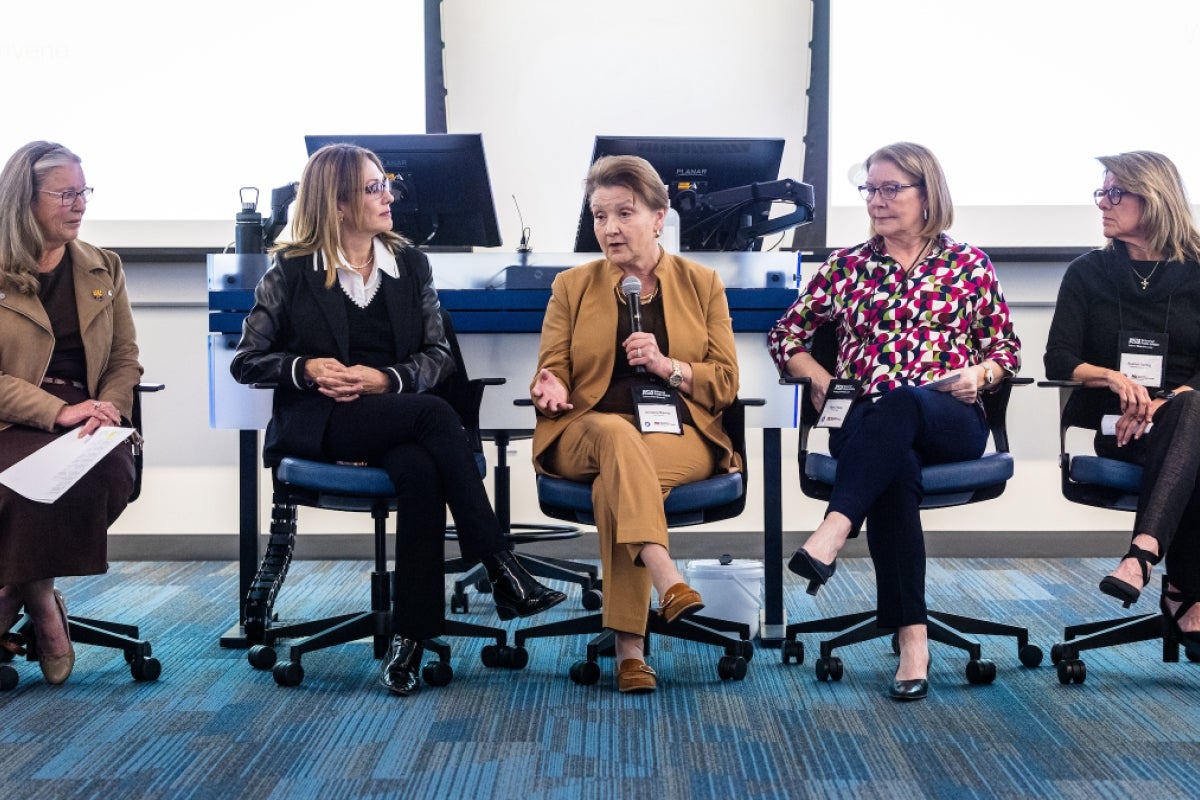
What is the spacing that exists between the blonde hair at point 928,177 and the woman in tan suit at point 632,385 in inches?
19.1

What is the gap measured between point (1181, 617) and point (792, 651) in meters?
0.82

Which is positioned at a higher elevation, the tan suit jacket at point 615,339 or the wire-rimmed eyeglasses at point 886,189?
the wire-rimmed eyeglasses at point 886,189

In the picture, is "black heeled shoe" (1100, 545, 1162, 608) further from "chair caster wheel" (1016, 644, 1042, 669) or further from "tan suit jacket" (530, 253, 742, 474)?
"tan suit jacket" (530, 253, 742, 474)

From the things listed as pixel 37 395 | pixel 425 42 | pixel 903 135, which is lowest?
pixel 37 395

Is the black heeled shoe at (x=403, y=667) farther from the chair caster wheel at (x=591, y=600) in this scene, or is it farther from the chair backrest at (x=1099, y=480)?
the chair backrest at (x=1099, y=480)

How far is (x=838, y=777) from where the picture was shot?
6.37 feet

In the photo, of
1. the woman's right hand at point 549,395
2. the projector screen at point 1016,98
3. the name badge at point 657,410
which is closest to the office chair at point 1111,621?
the name badge at point 657,410

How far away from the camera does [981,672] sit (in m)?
2.52

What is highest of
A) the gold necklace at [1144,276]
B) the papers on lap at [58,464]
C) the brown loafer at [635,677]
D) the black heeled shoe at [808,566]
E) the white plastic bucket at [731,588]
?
the gold necklace at [1144,276]

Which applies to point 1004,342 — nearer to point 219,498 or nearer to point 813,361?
point 813,361

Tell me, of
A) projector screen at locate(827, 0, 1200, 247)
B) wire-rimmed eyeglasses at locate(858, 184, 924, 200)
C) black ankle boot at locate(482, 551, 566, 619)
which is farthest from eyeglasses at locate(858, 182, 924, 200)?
projector screen at locate(827, 0, 1200, 247)

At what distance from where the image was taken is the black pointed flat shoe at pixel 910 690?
2.40 meters

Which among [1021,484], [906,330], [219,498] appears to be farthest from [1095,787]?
[219,498]

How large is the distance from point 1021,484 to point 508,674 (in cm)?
237
